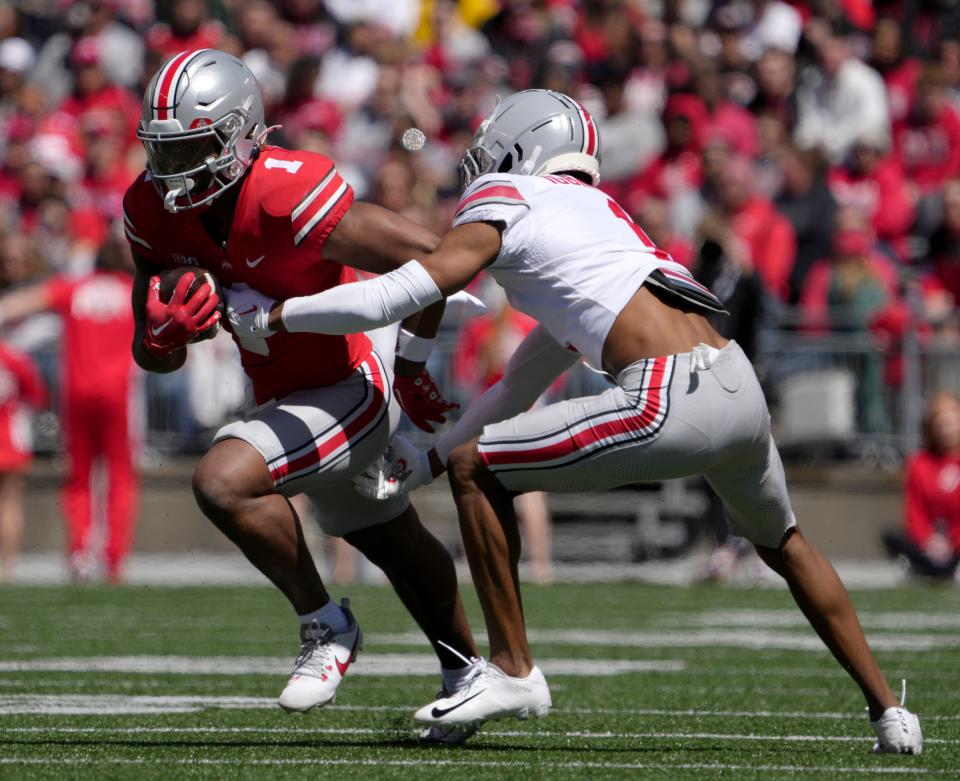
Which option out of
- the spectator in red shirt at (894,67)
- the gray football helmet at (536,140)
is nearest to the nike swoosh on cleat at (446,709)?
the gray football helmet at (536,140)

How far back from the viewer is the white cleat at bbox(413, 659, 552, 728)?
4684mm

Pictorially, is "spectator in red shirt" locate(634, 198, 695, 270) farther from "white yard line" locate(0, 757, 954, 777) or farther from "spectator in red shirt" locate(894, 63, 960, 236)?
"white yard line" locate(0, 757, 954, 777)

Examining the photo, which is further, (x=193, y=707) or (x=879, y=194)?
(x=879, y=194)

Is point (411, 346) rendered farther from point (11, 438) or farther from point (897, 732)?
point (11, 438)

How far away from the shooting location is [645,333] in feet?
15.3

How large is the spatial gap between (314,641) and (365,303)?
37.8 inches

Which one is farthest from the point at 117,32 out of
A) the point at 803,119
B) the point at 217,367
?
the point at 803,119

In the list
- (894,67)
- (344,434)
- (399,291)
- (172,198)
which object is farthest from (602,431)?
(894,67)

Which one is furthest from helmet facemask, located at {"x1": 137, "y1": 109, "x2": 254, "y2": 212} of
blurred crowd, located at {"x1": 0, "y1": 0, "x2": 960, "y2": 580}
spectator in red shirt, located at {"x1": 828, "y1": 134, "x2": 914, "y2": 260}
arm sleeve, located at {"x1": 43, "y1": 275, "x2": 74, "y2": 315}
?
spectator in red shirt, located at {"x1": 828, "y1": 134, "x2": 914, "y2": 260}

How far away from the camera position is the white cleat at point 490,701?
468 centimetres

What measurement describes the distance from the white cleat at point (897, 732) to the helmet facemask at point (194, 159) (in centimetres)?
219

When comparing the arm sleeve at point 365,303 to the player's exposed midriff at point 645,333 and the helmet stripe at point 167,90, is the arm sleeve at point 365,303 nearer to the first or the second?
the player's exposed midriff at point 645,333

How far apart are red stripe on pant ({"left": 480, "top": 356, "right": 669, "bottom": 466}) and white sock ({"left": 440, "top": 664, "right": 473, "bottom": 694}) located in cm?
86

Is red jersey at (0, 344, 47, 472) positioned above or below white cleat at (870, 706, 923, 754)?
below
